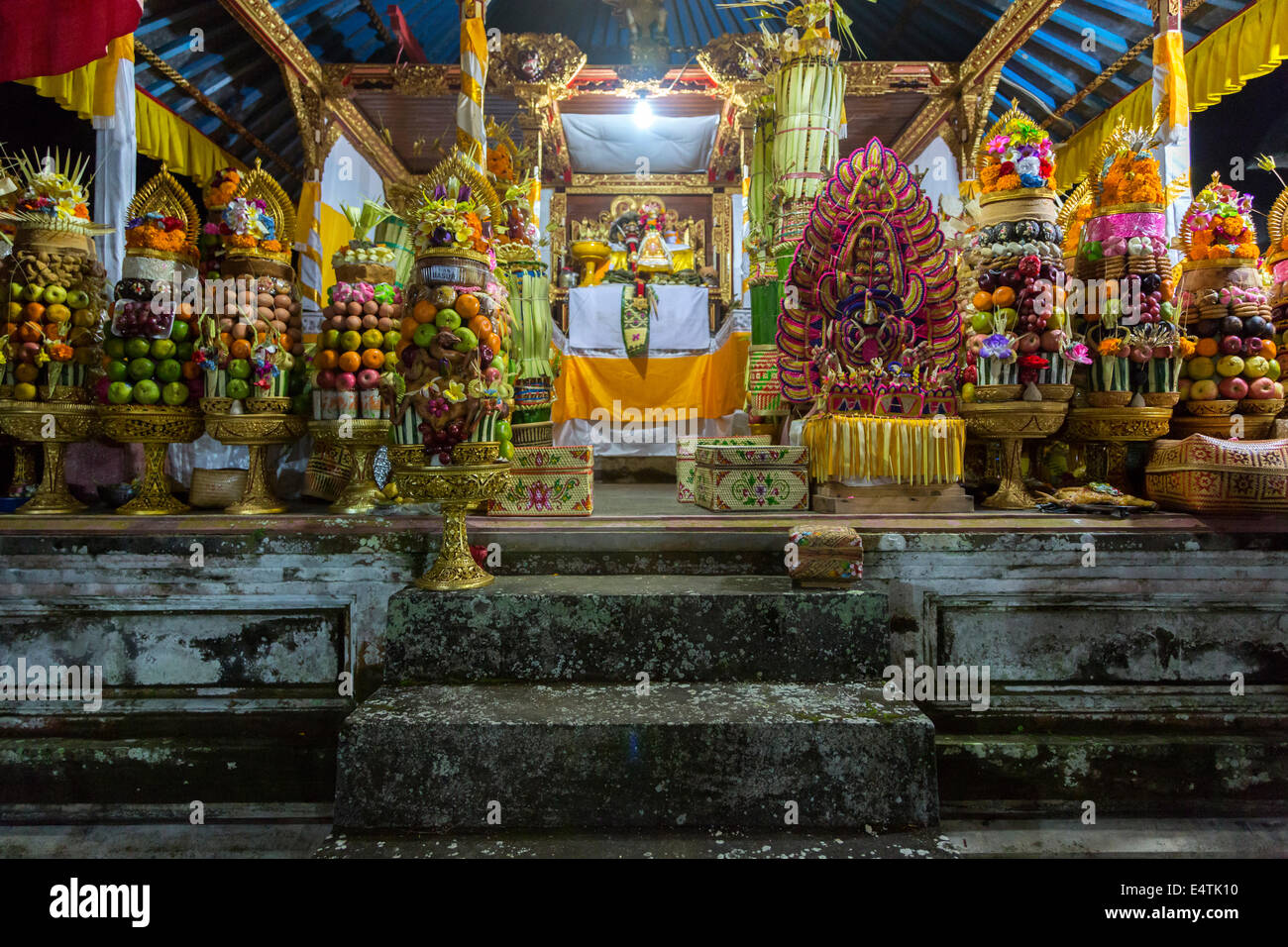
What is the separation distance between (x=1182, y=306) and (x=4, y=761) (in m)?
4.44

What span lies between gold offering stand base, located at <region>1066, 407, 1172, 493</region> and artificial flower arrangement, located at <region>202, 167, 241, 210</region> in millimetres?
3482

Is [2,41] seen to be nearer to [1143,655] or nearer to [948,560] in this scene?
[948,560]

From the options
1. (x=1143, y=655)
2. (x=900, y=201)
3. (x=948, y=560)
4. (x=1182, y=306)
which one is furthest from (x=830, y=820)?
(x=1182, y=306)

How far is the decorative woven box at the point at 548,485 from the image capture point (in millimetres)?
2492

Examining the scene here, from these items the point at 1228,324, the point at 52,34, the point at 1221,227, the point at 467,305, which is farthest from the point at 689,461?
the point at 52,34

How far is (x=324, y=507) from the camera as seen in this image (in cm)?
265

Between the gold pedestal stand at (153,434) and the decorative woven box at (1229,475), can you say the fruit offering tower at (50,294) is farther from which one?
the decorative woven box at (1229,475)

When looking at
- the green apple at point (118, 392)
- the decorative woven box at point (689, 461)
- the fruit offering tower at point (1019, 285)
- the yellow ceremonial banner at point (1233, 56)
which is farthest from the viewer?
the yellow ceremonial banner at point (1233, 56)

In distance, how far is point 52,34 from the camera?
A: 343 cm

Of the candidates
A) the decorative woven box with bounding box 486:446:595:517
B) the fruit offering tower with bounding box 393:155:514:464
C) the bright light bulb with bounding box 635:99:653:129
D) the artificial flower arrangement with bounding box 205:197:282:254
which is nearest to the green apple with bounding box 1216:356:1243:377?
the decorative woven box with bounding box 486:446:595:517

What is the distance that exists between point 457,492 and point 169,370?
1.35 metres

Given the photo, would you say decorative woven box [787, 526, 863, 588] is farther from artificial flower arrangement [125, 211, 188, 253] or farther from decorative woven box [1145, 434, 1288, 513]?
artificial flower arrangement [125, 211, 188, 253]

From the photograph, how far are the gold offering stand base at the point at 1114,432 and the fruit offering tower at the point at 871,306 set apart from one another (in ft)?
1.72

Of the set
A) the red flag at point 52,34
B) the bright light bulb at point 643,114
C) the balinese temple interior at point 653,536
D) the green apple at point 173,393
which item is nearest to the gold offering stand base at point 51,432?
the balinese temple interior at point 653,536
